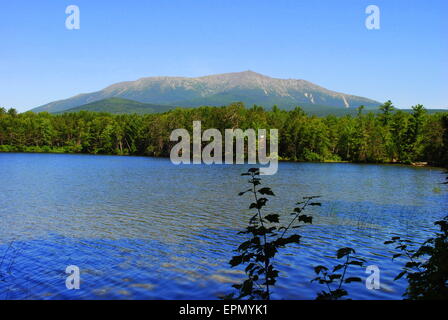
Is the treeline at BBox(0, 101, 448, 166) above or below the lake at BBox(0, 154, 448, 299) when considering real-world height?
above

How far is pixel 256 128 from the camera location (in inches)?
4582

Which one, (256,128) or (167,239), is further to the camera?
(256,128)

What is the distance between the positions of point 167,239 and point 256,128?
100 m

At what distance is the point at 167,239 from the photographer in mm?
17844

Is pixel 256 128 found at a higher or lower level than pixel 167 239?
higher

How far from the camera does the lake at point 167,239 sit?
11.6m

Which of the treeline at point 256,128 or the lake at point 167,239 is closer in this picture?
the lake at point 167,239

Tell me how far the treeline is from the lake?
71.1 m

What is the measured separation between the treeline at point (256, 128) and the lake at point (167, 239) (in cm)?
7109

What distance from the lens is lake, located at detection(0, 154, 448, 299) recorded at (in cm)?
1159
